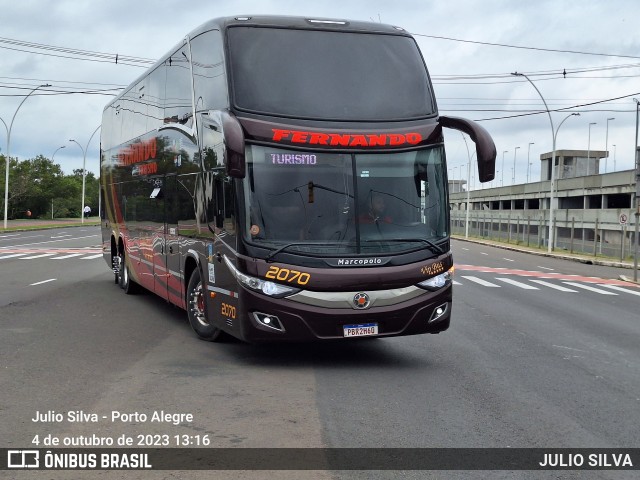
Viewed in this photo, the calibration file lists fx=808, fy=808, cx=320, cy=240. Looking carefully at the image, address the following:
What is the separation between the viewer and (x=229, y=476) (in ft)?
17.7

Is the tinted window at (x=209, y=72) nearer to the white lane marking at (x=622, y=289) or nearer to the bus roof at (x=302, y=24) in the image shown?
the bus roof at (x=302, y=24)

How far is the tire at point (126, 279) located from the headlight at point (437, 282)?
29.6ft

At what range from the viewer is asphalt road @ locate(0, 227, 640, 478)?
646 centimetres

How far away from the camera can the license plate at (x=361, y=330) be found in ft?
29.5

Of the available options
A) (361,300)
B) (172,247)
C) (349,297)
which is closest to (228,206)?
(349,297)

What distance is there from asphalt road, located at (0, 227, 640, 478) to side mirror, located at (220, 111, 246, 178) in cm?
224

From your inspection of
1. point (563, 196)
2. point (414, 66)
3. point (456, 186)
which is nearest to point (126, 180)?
point (414, 66)

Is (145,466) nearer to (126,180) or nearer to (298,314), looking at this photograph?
(298,314)

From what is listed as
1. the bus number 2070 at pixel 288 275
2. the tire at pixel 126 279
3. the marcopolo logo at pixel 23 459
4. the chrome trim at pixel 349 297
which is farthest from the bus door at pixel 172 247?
the marcopolo logo at pixel 23 459

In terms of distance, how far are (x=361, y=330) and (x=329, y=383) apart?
0.81 metres

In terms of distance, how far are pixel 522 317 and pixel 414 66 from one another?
664cm

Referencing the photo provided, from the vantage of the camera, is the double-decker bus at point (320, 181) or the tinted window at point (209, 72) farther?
the tinted window at point (209, 72)

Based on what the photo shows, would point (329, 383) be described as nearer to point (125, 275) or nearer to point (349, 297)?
point (349, 297)

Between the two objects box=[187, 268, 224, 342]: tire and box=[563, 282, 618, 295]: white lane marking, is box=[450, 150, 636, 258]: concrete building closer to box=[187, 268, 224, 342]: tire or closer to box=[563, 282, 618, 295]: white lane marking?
box=[563, 282, 618, 295]: white lane marking
